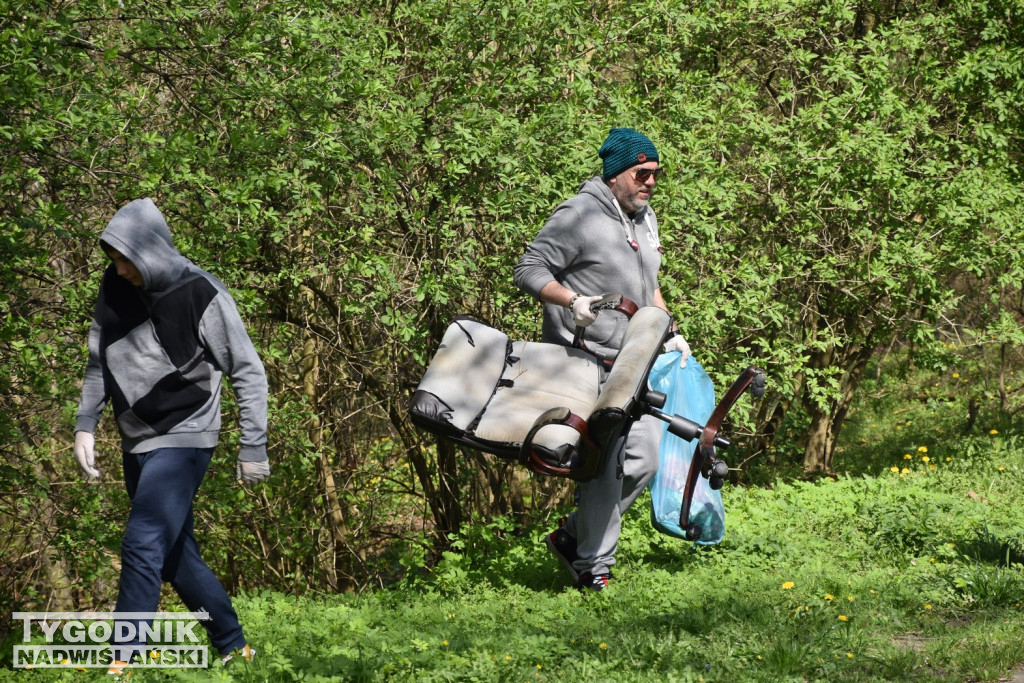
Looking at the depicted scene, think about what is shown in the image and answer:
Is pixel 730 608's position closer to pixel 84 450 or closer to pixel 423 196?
pixel 84 450

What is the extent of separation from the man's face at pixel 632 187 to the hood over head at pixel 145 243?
2.11 meters

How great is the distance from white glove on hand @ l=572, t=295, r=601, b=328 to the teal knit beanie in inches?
32.1

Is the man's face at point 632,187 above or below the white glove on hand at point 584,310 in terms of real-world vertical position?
above

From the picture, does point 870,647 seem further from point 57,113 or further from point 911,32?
point 911,32

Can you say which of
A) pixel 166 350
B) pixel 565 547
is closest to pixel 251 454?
pixel 166 350

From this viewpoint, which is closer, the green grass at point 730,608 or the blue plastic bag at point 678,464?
the green grass at point 730,608

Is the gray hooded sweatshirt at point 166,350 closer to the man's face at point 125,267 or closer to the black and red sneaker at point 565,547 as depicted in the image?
the man's face at point 125,267

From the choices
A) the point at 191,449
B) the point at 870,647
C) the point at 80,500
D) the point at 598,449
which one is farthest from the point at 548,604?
the point at 80,500

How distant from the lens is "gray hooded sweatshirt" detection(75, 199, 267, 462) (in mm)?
4125

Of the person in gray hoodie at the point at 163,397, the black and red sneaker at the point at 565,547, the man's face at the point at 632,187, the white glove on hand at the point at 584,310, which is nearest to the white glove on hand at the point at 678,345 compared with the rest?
the man's face at the point at 632,187

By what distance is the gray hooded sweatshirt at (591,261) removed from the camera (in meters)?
5.22

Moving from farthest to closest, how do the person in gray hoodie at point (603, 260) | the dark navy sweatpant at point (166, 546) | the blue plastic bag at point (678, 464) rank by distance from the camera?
the blue plastic bag at point (678, 464)
the person in gray hoodie at point (603, 260)
the dark navy sweatpant at point (166, 546)

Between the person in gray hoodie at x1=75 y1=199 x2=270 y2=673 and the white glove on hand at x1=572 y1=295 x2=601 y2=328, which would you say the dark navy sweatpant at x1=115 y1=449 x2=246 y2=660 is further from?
the white glove on hand at x1=572 y1=295 x2=601 y2=328

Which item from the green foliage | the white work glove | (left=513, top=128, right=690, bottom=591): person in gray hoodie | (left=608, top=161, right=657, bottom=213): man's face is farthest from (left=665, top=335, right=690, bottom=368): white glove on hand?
the white work glove
